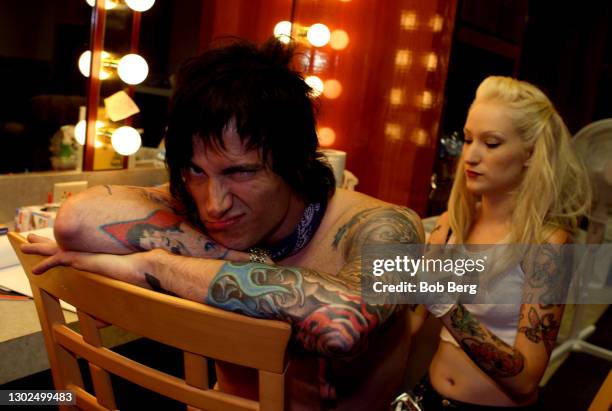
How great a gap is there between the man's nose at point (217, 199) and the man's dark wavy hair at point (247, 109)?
72 mm

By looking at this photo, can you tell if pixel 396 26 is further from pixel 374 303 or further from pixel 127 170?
pixel 374 303

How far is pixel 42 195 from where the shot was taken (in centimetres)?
166

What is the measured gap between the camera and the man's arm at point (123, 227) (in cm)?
91

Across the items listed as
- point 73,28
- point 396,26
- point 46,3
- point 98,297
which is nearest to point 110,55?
point 73,28

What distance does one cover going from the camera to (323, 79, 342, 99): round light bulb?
2.52 metres

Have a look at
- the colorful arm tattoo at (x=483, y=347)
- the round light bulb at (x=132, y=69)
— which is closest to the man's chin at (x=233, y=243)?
the colorful arm tattoo at (x=483, y=347)

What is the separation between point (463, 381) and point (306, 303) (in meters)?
0.79

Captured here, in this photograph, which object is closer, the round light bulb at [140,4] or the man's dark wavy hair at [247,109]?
the man's dark wavy hair at [247,109]

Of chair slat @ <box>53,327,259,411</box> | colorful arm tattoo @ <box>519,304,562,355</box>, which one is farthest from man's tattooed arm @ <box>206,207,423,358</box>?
colorful arm tattoo @ <box>519,304,562,355</box>

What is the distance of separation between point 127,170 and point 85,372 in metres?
0.73

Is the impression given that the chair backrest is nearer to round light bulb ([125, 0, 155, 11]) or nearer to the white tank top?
the white tank top

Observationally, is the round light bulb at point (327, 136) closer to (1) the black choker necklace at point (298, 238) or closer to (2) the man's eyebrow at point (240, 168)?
(1) the black choker necklace at point (298, 238)

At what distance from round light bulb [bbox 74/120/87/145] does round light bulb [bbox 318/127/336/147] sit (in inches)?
43.8

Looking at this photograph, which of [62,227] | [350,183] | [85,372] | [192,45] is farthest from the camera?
[350,183]
